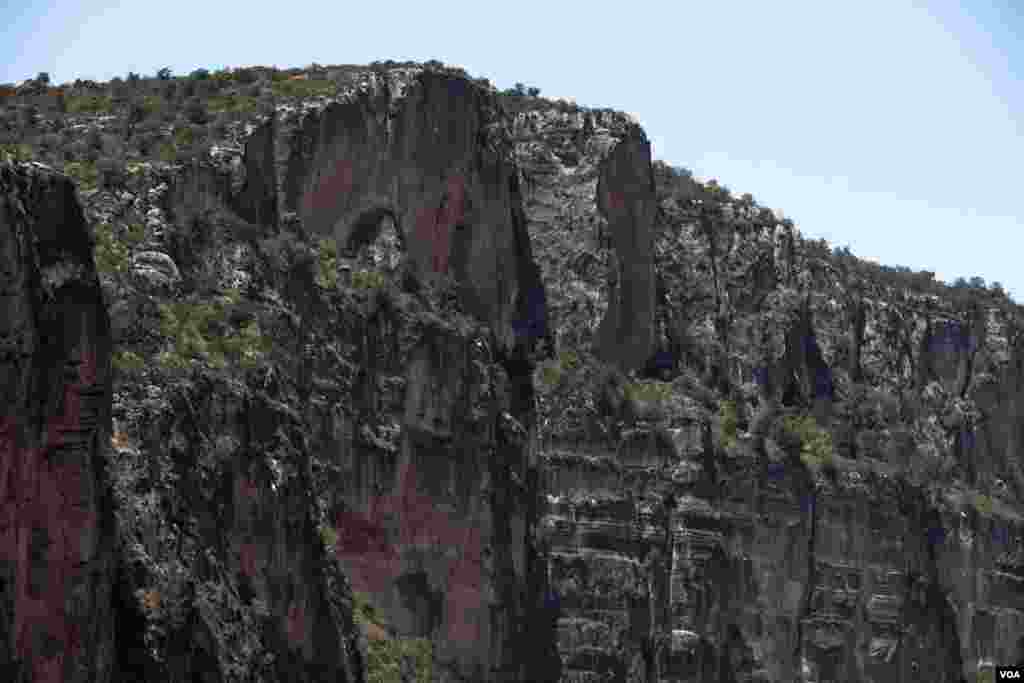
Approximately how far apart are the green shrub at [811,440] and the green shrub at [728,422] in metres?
2.46

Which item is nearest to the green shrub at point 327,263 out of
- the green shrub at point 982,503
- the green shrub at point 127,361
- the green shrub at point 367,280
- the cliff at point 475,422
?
the cliff at point 475,422

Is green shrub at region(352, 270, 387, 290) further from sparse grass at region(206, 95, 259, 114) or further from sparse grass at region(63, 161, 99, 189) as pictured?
sparse grass at region(63, 161, 99, 189)

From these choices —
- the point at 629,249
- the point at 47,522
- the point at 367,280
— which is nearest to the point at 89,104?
the point at 367,280

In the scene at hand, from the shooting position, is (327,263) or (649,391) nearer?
(327,263)

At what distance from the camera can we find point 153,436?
73875mm

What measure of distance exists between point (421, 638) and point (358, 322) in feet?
27.0

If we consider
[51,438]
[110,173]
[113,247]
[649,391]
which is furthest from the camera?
[649,391]

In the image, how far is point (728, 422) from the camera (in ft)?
537

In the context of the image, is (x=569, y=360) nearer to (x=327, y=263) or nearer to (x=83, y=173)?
(x=327, y=263)

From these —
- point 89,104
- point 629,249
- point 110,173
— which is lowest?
point 110,173

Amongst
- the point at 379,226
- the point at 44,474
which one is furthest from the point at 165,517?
the point at 379,226

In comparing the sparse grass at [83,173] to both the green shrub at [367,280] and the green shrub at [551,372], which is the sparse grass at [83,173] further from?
the green shrub at [551,372]

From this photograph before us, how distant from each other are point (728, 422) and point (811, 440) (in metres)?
5.72

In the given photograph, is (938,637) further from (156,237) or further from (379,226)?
(156,237)
